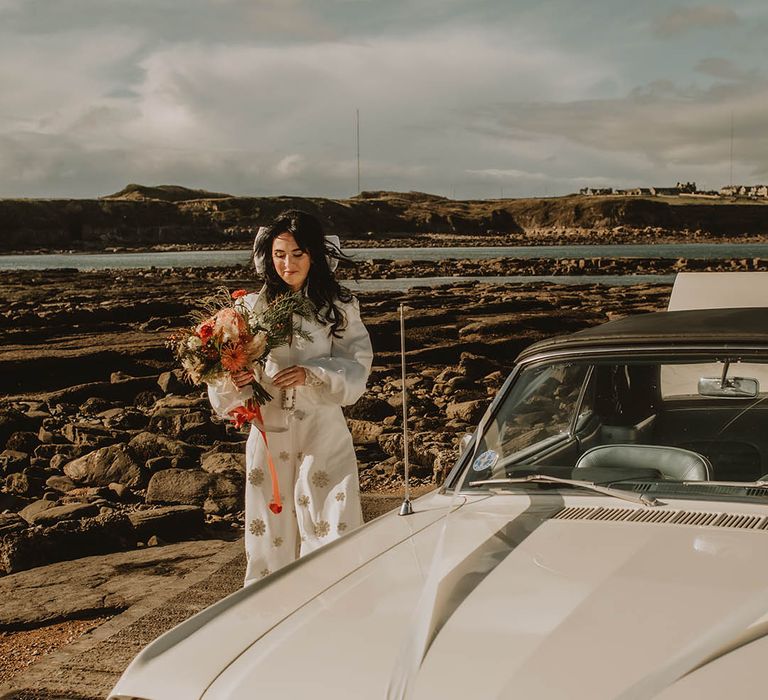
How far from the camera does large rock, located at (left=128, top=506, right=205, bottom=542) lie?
6.93m

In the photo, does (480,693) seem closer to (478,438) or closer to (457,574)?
(457,574)

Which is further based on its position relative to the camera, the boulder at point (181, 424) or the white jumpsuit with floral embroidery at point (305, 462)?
the boulder at point (181, 424)

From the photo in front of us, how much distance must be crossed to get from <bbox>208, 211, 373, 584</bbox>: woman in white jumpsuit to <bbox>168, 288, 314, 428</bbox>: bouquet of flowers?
11 centimetres

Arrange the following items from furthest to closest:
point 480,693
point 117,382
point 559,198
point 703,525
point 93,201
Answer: point 559,198 → point 93,201 → point 117,382 → point 703,525 → point 480,693

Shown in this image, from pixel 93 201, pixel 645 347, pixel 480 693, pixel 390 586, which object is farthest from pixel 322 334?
pixel 93 201

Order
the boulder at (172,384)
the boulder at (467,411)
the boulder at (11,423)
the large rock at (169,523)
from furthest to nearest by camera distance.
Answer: the boulder at (172,384) → the boulder at (11,423) → the boulder at (467,411) → the large rock at (169,523)

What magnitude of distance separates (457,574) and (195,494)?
20.1 feet

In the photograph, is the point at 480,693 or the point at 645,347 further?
the point at 645,347

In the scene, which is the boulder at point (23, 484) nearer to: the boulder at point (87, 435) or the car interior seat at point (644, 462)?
the boulder at point (87, 435)

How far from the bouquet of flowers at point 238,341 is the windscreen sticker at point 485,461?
3.83 feet

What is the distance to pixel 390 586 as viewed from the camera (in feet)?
8.33

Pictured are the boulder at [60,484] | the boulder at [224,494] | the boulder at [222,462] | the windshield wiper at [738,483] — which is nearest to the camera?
the windshield wiper at [738,483]

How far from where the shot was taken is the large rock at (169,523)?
6.93 m

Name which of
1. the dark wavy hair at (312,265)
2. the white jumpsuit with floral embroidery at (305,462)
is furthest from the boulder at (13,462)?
the dark wavy hair at (312,265)
